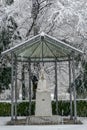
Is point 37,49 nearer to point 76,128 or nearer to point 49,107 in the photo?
point 49,107

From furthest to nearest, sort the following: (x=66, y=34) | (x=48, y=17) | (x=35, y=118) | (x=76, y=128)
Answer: (x=66, y=34) < (x=48, y=17) < (x=35, y=118) < (x=76, y=128)

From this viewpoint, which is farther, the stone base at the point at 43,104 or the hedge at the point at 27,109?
the hedge at the point at 27,109

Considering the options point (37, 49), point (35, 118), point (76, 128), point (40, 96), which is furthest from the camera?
point (37, 49)

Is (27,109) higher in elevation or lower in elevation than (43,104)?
lower

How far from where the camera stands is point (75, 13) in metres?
15.3

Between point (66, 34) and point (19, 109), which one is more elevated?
point (66, 34)

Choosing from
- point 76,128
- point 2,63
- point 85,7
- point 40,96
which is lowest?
point 76,128

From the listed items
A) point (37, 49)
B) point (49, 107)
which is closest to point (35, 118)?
point (49, 107)

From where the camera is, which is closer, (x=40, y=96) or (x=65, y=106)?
(x=40, y=96)

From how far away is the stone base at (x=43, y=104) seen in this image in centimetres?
1315

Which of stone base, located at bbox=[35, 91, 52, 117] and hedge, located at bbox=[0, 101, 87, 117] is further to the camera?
hedge, located at bbox=[0, 101, 87, 117]

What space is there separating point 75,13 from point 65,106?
4.68 meters

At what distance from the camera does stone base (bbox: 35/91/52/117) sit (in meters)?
13.1

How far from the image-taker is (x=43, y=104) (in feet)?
43.8
